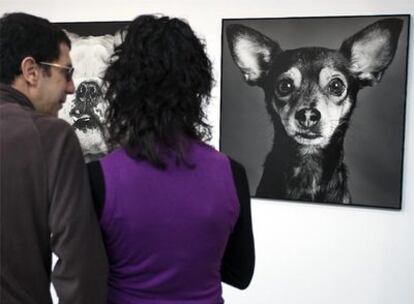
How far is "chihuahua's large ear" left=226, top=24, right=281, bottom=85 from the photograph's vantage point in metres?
2.27

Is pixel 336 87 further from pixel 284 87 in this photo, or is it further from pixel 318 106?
pixel 284 87

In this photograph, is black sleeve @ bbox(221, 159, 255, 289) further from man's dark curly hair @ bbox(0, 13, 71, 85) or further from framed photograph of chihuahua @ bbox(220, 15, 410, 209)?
framed photograph of chihuahua @ bbox(220, 15, 410, 209)

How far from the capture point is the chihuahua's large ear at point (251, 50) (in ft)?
7.44

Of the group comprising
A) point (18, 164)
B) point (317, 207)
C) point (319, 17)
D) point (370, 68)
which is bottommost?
point (317, 207)

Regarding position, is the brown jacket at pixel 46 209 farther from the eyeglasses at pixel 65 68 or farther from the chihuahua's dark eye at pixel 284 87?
the chihuahua's dark eye at pixel 284 87

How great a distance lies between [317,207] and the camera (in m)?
2.26

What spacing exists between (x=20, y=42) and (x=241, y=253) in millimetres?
699

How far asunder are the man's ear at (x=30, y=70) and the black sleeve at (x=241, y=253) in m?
0.53

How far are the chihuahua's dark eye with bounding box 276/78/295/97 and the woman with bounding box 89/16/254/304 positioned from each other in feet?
4.25

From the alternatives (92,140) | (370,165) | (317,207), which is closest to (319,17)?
(370,165)

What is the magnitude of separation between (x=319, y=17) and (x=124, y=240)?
165 centimetres

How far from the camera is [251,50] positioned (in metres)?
2.29

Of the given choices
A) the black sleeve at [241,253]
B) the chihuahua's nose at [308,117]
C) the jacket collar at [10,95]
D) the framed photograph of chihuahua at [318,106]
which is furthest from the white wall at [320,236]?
the jacket collar at [10,95]

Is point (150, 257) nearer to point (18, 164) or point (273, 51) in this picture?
point (18, 164)
